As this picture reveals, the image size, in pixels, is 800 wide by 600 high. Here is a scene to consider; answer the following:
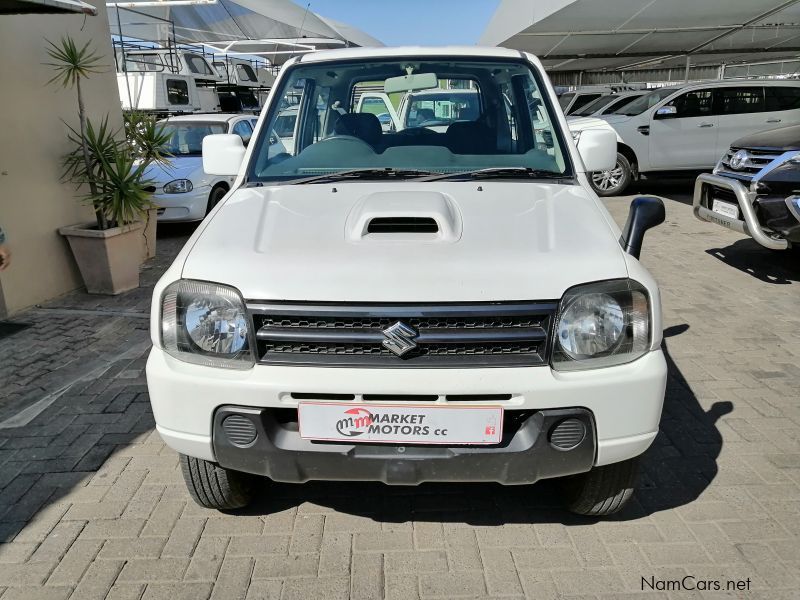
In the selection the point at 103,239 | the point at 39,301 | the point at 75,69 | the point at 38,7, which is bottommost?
the point at 39,301

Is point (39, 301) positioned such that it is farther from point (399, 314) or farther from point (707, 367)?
point (707, 367)

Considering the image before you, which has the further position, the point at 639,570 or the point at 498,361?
the point at 639,570

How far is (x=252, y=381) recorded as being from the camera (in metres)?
2.16

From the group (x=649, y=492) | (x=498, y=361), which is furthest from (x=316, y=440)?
(x=649, y=492)

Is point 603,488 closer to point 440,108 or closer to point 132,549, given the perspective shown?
point 132,549

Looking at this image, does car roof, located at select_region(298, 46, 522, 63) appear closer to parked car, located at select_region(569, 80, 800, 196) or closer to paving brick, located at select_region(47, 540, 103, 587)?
paving brick, located at select_region(47, 540, 103, 587)

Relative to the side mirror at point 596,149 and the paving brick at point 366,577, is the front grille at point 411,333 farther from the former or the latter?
the side mirror at point 596,149

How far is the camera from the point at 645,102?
11453 mm

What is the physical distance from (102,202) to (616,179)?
8535 millimetres

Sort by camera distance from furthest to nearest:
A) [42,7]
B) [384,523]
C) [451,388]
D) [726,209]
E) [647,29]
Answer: [647,29] → [726,209] → [42,7] → [384,523] → [451,388]

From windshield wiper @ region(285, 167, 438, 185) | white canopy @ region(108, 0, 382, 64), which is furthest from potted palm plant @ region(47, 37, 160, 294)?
white canopy @ region(108, 0, 382, 64)

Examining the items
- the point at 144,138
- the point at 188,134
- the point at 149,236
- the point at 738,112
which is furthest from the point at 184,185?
the point at 738,112

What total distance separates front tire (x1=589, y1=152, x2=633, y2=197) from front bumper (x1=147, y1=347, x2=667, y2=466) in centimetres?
964

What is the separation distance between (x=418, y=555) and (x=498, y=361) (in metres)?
0.93
